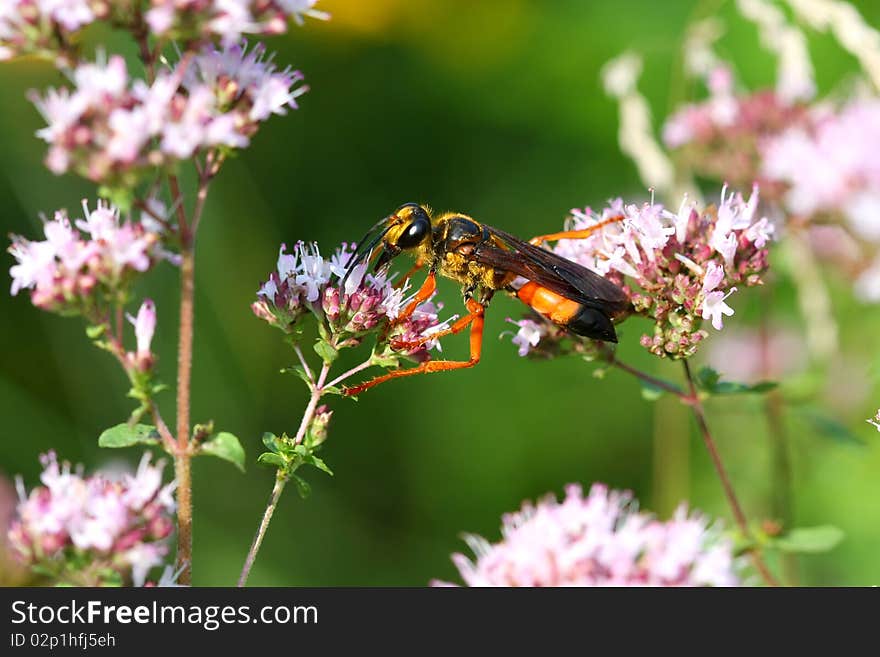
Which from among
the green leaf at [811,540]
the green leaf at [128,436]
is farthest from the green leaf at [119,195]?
the green leaf at [811,540]

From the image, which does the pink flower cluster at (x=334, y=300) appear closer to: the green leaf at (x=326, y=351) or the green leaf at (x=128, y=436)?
the green leaf at (x=326, y=351)

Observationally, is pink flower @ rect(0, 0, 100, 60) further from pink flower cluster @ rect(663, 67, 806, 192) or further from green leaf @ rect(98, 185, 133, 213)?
pink flower cluster @ rect(663, 67, 806, 192)

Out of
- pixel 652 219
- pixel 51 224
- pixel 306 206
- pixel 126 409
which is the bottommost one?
pixel 51 224

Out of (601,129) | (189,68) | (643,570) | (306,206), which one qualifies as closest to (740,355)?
(601,129)

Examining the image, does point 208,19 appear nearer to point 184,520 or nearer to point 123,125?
point 123,125

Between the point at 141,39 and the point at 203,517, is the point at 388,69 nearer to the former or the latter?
the point at 203,517

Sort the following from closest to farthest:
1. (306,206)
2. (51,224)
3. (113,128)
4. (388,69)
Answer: (113,128) → (51,224) → (306,206) → (388,69)

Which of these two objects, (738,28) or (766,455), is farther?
(738,28)
